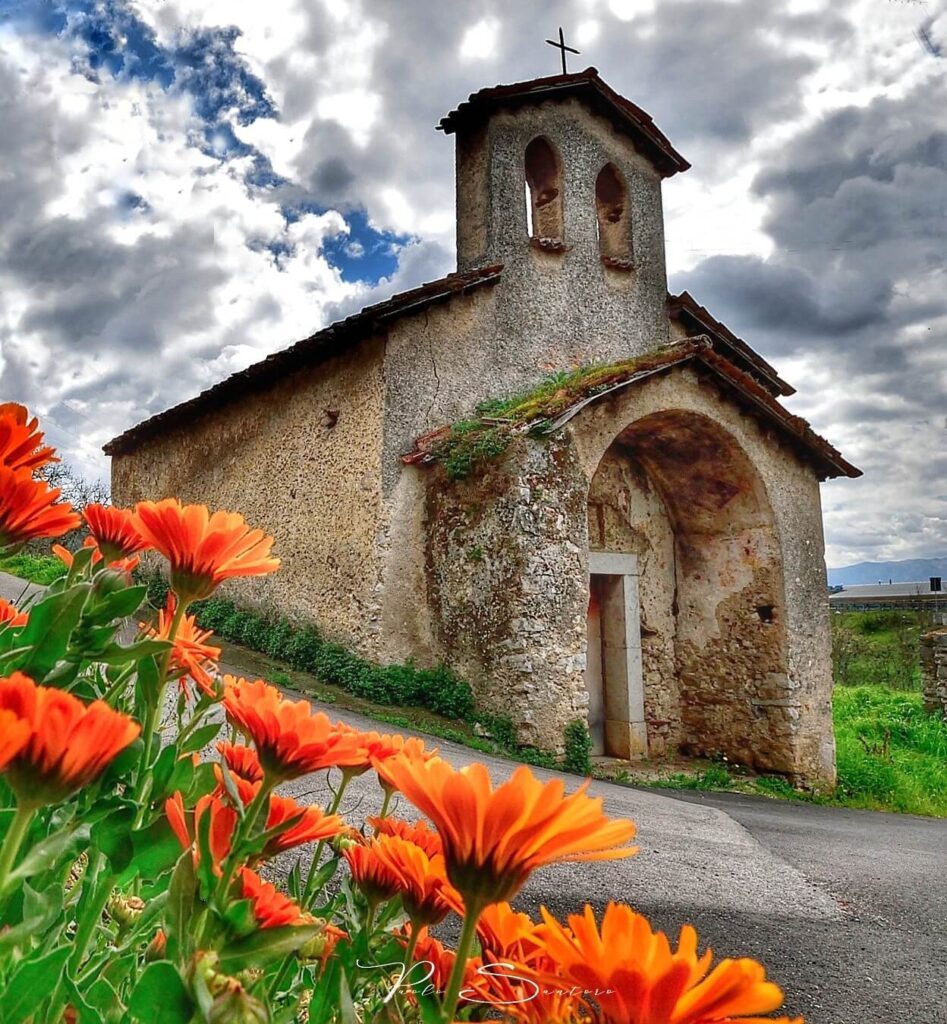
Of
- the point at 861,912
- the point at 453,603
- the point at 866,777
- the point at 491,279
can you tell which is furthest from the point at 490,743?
the point at 491,279

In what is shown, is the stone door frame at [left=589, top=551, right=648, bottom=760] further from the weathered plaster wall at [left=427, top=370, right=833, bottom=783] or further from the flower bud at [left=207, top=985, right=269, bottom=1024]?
the flower bud at [left=207, top=985, right=269, bottom=1024]

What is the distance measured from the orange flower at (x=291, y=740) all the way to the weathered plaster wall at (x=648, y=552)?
920 centimetres

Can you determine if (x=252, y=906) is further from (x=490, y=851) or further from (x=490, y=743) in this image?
(x=490, y=743)

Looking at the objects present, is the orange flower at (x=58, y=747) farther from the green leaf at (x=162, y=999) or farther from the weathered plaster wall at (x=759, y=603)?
the weathered plaster wall at (x=759, y=603)

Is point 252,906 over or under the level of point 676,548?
under

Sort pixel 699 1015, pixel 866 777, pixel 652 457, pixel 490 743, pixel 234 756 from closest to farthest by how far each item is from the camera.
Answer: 1. pixel 699 1015
2. pixel 234 756
3. pixel 490 743
4. pixel 866 777
5. pixel 652 457

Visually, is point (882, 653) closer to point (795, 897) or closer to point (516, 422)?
point (516, 422)

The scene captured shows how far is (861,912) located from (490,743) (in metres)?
4.01

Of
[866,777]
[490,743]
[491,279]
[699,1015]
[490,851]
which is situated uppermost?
[491,279]

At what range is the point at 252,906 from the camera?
25.8 inches

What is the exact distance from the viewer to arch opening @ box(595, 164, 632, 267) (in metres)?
11.8

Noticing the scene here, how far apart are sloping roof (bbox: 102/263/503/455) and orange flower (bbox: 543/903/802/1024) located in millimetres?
8403

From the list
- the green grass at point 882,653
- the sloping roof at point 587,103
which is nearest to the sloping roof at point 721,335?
the sloping roof at point 587,103

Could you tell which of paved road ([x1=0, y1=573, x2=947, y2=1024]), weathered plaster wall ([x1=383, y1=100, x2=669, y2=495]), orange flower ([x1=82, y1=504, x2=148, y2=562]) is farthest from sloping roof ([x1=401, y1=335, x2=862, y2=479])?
orange flower ([x1=82, y1=504, x2=148, y2=562])
